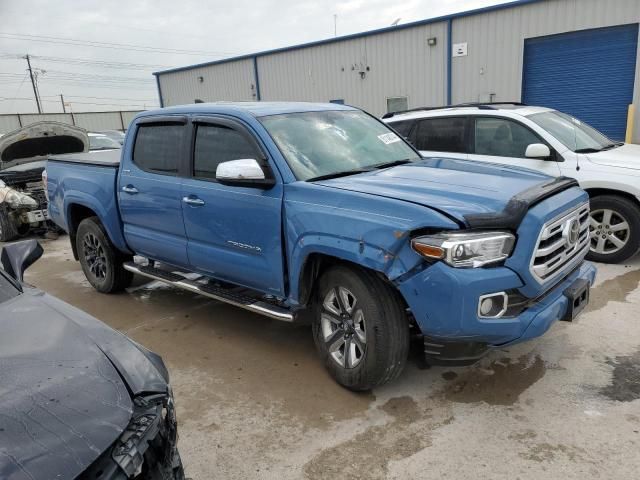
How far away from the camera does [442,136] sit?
6.66 meters

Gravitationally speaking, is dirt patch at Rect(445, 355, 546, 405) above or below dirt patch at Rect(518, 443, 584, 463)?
below

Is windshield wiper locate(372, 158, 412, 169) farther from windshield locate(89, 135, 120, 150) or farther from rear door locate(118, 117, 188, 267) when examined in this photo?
windshield locate(89, 135, 120, 150)

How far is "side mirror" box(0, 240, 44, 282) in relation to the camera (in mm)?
2798

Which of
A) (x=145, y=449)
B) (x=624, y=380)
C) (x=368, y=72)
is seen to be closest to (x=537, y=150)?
(x=624, y=380)

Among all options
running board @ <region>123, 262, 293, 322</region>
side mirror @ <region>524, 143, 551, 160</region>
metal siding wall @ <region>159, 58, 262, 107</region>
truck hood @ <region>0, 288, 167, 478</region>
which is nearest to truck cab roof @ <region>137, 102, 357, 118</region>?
running board @ <region>123, 262, 293, 322</region>

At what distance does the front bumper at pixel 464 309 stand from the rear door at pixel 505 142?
3.40 meters

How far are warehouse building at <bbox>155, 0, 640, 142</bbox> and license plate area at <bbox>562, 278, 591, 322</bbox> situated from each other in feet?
36.2

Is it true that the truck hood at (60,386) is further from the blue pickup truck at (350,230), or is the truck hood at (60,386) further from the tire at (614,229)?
the tire at (614,229)

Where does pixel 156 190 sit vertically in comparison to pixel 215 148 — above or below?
below

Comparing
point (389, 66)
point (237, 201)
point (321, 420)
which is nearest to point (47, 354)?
point (321, 420)

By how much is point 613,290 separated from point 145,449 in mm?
4674

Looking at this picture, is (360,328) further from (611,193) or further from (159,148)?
(611,193)

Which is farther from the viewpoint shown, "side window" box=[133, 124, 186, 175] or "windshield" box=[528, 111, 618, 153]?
"windshield" box=[528, 111, 618, 153]

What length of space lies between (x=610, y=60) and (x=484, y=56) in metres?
3.10
